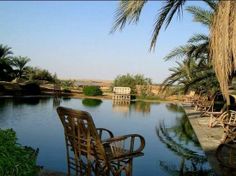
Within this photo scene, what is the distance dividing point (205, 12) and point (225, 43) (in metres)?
8.66

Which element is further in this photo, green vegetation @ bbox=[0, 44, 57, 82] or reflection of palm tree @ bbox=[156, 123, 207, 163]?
green vegetation @ bbox=[0, 44, 57, 82]

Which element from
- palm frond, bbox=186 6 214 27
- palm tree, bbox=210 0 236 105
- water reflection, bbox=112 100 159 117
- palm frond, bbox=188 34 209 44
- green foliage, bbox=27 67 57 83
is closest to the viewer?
palm tree, bbox=210 0 236 105

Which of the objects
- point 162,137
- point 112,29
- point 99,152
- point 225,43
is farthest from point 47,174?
point 162,137

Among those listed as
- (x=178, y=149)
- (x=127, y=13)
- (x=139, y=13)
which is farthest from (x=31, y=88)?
(x=127, y=13)

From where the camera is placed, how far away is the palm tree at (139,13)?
4277 millimetres

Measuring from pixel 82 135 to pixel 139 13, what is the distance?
2135mm

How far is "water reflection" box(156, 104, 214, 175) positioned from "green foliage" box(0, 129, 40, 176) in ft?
10.8

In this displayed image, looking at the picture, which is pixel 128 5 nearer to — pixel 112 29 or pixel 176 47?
pixel 112 29

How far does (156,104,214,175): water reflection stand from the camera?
5293 millimetres

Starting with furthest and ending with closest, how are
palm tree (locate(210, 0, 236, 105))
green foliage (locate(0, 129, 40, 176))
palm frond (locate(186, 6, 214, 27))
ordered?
palm frond (locate(186, 6, 214, 27)) < palm tree (locate(210, 0, 236, 105)) < green foliage (locate(0, 129, 40, 176))

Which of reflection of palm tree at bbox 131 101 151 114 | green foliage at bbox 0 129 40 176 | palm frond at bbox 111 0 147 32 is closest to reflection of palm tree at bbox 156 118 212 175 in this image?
palm frond at bbox 111 0 147 32

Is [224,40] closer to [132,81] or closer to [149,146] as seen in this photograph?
[149,146]

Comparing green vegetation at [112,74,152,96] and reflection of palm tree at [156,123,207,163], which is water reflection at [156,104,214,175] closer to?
reflection of palm tree at [156,123,207,163]

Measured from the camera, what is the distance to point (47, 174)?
12.4 ft
